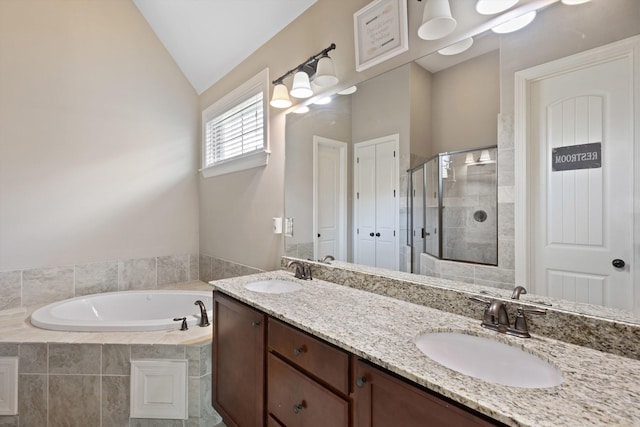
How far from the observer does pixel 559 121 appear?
3.26 ft

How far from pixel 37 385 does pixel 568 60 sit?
2.97 meters

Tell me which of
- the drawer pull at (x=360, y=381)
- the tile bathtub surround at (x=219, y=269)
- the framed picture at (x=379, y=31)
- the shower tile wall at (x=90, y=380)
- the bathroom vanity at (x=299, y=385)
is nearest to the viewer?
the bathroom vanity at (x=299, y=385)

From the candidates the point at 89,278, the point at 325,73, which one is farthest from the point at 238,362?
the point at 89,278

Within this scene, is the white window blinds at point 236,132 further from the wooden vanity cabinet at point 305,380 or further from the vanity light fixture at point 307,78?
the wooden vanity cabinet at point 305,380

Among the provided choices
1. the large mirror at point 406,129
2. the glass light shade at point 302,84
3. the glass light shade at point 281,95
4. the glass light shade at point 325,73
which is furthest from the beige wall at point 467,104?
the glass light shade at point 281,95

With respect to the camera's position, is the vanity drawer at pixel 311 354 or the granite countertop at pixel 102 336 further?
the granite countertop at pixel 102 336

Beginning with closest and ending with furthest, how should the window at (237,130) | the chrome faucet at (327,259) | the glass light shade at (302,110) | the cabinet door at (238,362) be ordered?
1. the cabinet door at (238,362)
2. the chrome faucet at (327,259)
3. the glass light shade at (302,110)
4. the window at (237,130)

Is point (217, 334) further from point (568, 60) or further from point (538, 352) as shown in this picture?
point (568, 60)

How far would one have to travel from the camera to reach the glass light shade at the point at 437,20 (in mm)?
1243

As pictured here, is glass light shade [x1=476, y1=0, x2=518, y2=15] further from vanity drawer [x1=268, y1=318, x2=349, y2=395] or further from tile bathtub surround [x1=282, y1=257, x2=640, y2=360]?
vanity drawer [x1=268, y1=318, x2=349, y2=395]

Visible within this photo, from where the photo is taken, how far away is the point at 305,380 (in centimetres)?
109

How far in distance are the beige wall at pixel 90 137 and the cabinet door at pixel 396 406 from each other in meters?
2.76

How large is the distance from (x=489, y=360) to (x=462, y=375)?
11.4 inches

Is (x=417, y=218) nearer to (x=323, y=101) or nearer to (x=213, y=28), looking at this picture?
(x=323, y=101)
